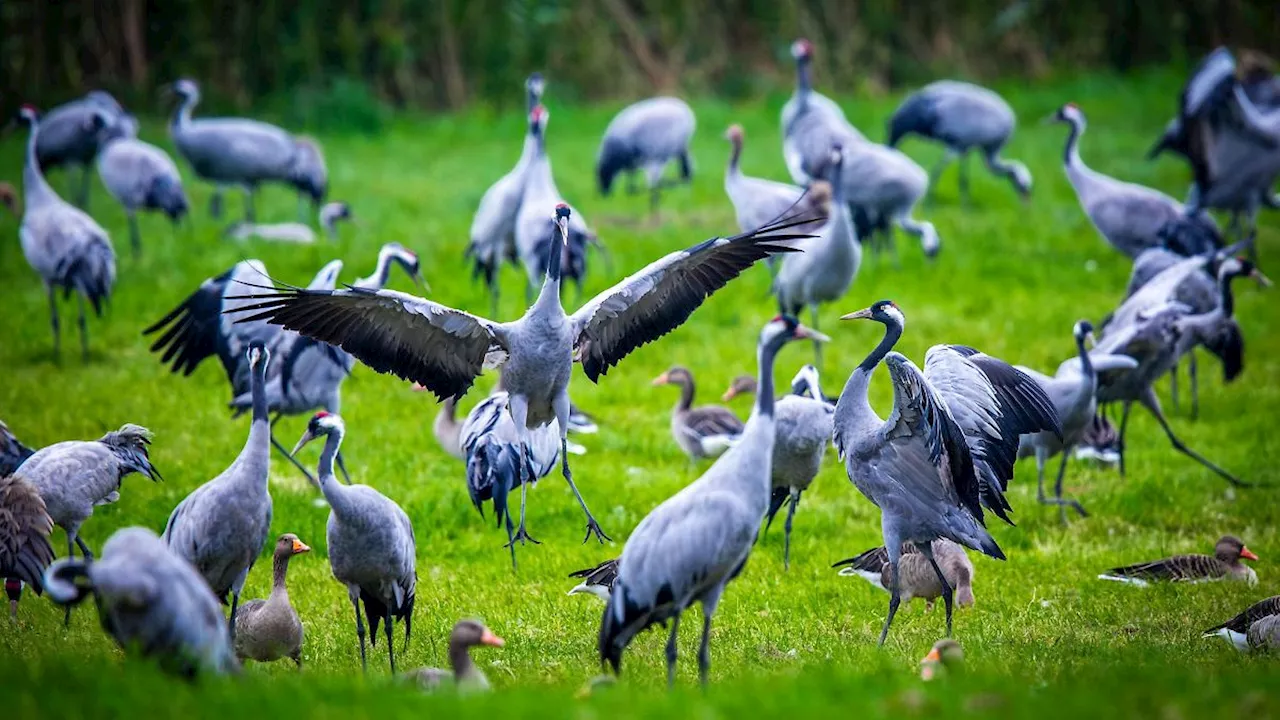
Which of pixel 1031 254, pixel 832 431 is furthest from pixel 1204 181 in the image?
pixel 832 431

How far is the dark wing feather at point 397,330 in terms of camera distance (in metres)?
7.12

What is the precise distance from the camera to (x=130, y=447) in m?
7.49

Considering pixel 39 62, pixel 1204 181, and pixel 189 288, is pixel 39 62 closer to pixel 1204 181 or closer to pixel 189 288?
pixel 189 288

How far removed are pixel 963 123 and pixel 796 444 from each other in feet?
29.3

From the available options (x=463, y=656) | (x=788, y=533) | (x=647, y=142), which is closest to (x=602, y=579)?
(x=463, y=656)

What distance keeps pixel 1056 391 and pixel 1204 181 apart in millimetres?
6112

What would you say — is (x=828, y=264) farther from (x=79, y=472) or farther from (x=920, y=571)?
(x=79, y=472)

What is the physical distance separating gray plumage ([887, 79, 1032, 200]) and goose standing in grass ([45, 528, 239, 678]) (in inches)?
478

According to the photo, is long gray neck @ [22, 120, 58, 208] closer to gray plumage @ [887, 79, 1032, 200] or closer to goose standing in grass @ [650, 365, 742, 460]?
goose standing in grass @ [650, 365, 742, 460]

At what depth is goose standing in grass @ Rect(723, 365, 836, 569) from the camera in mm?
7809

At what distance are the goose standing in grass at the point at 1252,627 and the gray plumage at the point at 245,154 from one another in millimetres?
11088

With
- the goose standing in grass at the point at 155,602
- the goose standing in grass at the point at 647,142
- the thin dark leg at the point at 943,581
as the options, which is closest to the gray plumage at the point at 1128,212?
the goose standing in grass at the point at 647,142

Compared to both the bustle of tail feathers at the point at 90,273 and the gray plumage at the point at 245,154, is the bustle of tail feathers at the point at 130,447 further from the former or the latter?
the gray plumage at the point at 245,154

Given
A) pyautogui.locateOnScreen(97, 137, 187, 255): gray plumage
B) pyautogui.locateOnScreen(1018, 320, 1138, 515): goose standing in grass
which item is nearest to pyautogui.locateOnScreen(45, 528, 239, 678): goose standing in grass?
pyautogui.locateOnScreen(1018, 320, 1138, 515): goose standing in grass
